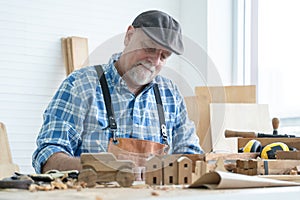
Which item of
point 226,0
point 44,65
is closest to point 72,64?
point 44,65

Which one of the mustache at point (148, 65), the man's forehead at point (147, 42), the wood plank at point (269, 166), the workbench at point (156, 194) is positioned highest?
the man's forehead at point (147, 42)

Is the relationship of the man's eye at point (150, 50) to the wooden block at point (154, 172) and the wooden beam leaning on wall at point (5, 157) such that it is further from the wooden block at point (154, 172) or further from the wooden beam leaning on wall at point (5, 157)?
the wooden beam leaning on wall at point (5, 157)

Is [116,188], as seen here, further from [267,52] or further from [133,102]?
[267,52]

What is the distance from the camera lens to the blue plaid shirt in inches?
64.9

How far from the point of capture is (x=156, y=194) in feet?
2.70

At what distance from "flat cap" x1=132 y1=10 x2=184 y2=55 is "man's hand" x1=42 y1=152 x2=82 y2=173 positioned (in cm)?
43

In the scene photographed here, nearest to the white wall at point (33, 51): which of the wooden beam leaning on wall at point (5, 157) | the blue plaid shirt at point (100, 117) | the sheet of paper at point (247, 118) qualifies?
the wooden beam leaning on wall at point (5, 157)

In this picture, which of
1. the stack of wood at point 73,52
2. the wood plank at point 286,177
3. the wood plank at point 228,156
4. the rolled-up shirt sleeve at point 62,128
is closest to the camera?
the wood plank at point 286,177

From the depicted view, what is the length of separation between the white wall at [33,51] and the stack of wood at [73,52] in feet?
0.15

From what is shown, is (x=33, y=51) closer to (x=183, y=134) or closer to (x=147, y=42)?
(x=183, y=134)

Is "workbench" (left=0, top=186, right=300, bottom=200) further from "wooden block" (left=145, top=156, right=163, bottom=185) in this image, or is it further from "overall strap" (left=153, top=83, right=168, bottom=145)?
"overall strap" (left=153, top=83, right=168, bottom=145)

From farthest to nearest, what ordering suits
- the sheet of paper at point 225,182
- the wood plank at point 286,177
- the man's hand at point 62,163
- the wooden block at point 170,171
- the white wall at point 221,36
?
1. the white wall at point 221,36
2. the man's hand at point 62,163
3. the wood plank at point 286,177
4. the wooden block at point 170,171
5. the sheet of paper at point 225,182

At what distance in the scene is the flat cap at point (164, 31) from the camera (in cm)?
128

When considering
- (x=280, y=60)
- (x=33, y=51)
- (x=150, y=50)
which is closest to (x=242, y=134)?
(x=150, y=50)
